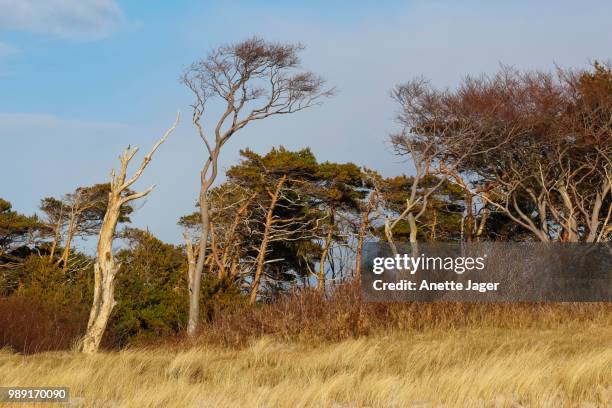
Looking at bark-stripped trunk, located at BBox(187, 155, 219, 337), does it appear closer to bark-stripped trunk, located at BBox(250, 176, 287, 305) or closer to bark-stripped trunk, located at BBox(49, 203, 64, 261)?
bark-stripped trunk, located at BBox(250, 176, 287, 305)

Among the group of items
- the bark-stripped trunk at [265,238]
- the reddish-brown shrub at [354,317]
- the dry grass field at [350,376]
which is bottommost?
the dry grass field at [350,376]

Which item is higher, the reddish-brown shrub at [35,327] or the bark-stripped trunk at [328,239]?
the bark-stripped trunk at [328,239]

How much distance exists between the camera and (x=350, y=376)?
8977 millimetres

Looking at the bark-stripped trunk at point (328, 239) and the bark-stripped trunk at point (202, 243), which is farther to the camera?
the bark-stripped trunk at point (328, 239)

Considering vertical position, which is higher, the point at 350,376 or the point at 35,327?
the point at 35,327

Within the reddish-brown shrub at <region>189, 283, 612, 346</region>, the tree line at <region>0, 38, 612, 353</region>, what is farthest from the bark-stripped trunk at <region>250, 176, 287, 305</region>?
the reddish-brown shrub at <region>189, 283, 612, 346</region>

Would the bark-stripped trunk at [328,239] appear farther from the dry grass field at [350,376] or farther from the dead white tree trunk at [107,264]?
the dry grass field at [350,376]

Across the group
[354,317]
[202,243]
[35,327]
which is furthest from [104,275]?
[202,243]

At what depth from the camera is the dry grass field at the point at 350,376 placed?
799 centimetres

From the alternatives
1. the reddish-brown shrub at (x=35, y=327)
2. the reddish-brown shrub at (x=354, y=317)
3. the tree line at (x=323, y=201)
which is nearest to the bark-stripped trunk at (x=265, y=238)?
the tree line at (x=323, y=201)

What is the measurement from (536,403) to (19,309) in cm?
1315

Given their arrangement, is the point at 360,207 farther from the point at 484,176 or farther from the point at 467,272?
the point at 467,272

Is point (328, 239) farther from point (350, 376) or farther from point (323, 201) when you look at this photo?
point (350, 376)

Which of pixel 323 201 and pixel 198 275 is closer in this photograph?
pixel 198 275
